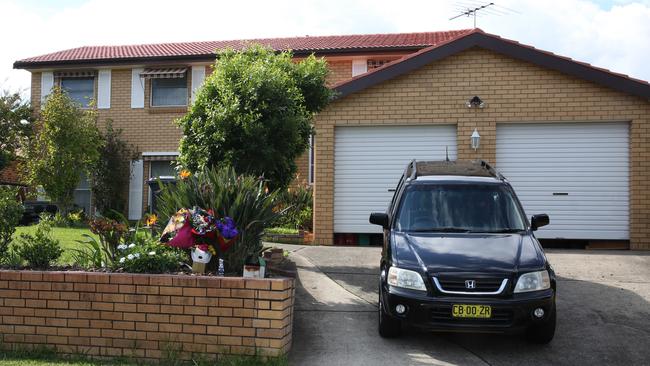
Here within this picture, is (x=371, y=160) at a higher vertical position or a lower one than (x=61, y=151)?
lower

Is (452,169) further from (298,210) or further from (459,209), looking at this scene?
(298,210)

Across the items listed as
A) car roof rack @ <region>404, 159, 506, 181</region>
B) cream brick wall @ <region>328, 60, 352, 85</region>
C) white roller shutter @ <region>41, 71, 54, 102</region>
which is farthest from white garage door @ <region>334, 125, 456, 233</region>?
white roller shutter @ <region>41, 71, 54, 102</region>

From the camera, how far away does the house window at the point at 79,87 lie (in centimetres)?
1897

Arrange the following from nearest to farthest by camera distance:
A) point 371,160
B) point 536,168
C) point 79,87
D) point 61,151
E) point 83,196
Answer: point 536,168
point 371,160
point 61,151
point 83,196
point 79,87

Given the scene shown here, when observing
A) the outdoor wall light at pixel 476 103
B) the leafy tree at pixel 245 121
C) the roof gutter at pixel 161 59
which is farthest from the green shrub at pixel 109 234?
the roof gutter at pixel 161 59

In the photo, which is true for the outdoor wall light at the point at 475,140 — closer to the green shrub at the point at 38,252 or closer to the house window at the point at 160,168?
the green shrub at the point at 38,252

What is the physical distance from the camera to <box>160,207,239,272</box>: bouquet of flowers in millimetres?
5871

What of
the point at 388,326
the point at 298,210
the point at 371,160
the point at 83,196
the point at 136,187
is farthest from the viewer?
the point at 83,196

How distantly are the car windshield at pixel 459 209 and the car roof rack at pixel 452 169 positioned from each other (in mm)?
373

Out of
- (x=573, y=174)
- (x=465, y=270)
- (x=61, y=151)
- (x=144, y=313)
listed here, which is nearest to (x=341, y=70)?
(x=573, y=174)

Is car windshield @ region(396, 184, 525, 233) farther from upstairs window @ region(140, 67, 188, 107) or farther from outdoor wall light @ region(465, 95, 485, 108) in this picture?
upstairs window @ region(140, 67, 188, 107)

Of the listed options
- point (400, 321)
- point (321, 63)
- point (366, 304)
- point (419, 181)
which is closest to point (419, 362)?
point (400, 321)

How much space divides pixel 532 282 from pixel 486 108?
7.12m

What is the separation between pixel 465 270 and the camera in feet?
18.4
